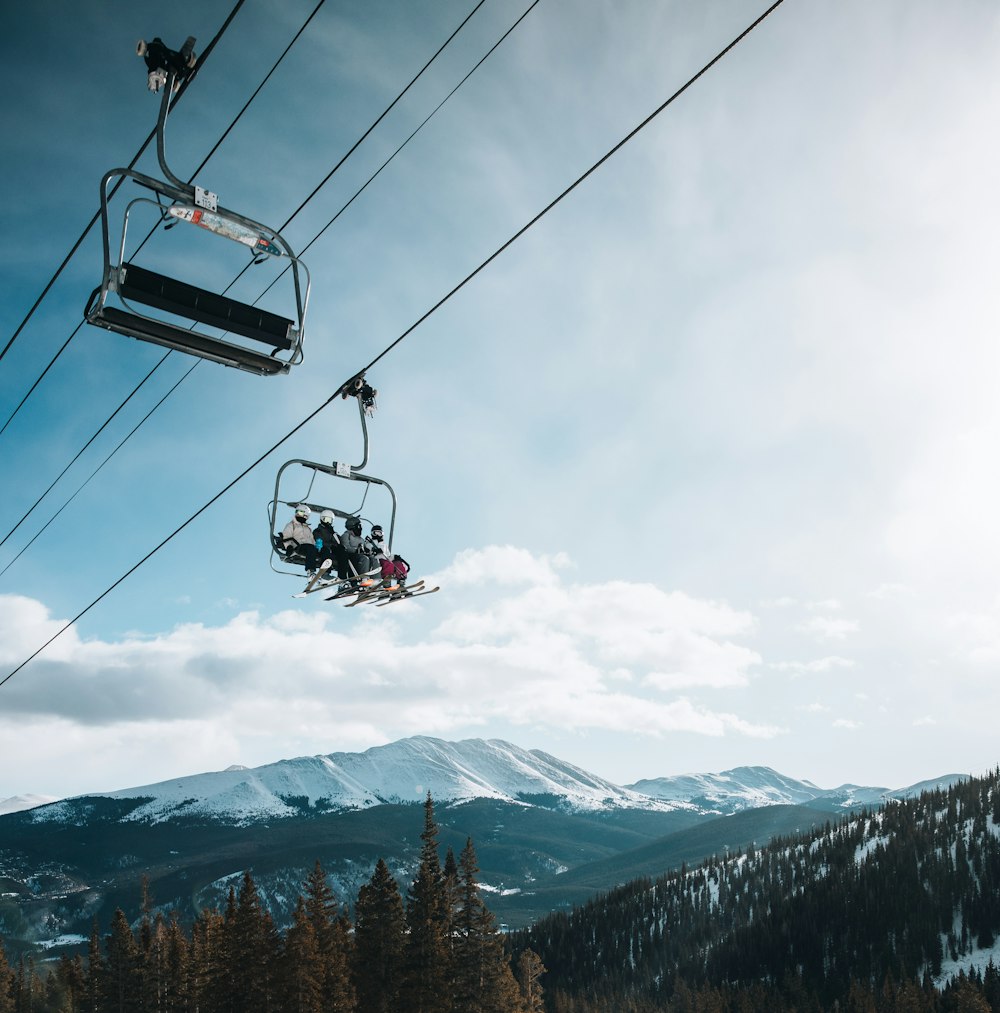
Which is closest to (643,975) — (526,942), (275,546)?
(526,942)

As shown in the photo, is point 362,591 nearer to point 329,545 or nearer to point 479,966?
point 329,545

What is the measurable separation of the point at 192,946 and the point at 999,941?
161 m

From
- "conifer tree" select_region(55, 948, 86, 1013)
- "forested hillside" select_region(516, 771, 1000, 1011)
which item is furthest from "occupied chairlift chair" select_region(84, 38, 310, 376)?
"forested hillside" select_region(516, 771, 1000, 1011)

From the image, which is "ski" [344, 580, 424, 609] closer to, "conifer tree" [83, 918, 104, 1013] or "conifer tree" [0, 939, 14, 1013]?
"conifer tree" [83, 918, 104, 1013]

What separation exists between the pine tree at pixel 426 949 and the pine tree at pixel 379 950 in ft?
2.60

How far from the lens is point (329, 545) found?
800 inches

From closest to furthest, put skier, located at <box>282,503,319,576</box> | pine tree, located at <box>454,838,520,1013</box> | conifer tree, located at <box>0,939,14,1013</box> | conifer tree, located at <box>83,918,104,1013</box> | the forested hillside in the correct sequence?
skier, located at <box>282,503,319,576</box>, pine tree, located at <box>454,838,520,1013</box>, conifer tree, located at <box>83,918,104,1013</box>, conifer tree, located at <box>0,939,14,1013</box>, the forested hillside

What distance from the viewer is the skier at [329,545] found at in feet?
66.3

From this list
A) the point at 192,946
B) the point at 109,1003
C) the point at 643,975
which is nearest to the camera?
the point at 109,1003

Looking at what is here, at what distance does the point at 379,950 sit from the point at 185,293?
42.3 meters

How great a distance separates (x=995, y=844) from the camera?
185250 mm

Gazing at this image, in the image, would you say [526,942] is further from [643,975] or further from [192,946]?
[192,946]

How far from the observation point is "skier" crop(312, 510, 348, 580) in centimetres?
2022

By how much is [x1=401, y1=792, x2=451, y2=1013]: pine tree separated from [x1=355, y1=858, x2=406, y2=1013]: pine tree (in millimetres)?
792
